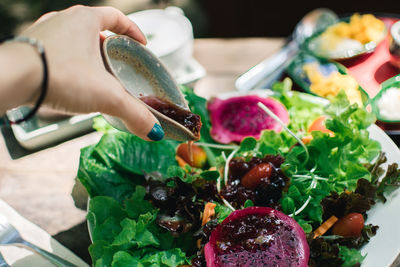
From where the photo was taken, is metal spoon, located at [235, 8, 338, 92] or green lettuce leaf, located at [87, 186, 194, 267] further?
metal spoon, located at [235, 8, 338, 92]

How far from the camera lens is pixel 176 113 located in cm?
129

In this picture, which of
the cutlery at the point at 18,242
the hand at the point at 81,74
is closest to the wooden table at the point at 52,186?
the cutlery at the point at 18,242

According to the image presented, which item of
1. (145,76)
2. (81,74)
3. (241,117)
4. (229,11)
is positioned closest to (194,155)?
(241,117)

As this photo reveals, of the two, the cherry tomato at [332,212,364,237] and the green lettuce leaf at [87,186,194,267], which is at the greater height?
the cherry tomato at [332,212,364,237]

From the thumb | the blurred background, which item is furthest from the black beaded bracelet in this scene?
the blurred background

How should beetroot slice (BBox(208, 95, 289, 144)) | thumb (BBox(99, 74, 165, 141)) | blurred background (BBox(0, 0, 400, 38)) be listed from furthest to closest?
blurred background (BBox(0, 0, 400, 38))
beetroot slice (BBox(208, 95, 289, 144))
thumb (BBox(99, 74, 165, 141))

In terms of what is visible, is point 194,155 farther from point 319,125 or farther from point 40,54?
point 40,54

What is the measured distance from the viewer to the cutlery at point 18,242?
133 centimetres

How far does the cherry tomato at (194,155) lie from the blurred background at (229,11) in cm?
176

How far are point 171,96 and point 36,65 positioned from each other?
21.7 inches

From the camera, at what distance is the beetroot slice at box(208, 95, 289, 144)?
1.69m

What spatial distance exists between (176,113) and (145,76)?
0.16 m

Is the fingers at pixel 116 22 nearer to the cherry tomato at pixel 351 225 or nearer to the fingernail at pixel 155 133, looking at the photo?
the fingernail at pixel 155 133

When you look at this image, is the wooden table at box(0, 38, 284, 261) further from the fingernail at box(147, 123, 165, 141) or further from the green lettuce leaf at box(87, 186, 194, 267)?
the fingernail at box(147, 123, 165, 141)
